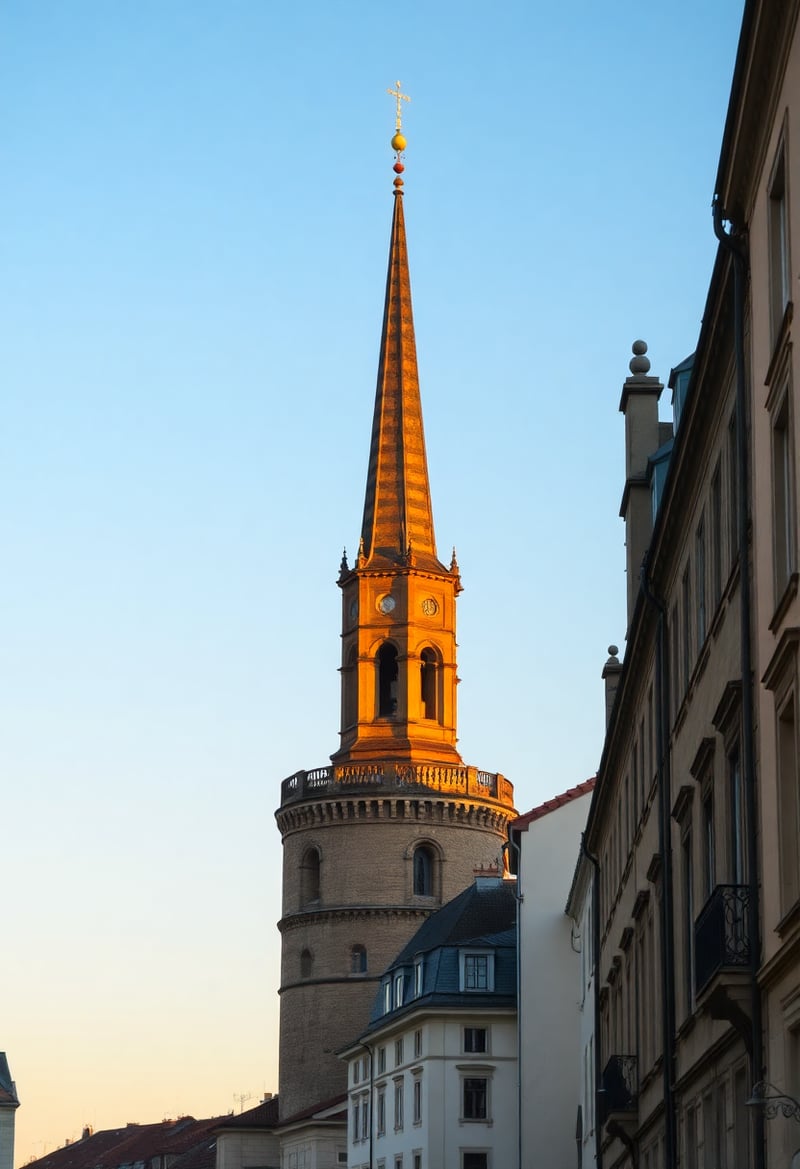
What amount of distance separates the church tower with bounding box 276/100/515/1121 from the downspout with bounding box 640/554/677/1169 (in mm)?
63827

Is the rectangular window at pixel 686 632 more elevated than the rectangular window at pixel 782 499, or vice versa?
the rectangular window at pixel 686 632

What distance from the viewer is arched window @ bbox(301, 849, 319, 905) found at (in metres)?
95.5

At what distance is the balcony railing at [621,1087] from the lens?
111ft

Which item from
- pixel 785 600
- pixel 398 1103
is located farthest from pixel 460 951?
pixel 785 600

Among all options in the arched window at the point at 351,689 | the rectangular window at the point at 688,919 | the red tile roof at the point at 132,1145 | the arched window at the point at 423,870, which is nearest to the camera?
the rectangular window at the point at 688,919

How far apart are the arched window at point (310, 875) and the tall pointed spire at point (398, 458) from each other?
1398 centimetres

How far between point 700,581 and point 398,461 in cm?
7838

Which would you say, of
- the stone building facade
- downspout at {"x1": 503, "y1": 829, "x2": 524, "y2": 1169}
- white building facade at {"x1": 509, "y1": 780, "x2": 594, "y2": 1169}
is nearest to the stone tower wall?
downspout at {"x1": 503, "y1": 829, "x2": 524, "y2": 1169}

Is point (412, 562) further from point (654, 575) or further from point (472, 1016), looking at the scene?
point (654, 575)

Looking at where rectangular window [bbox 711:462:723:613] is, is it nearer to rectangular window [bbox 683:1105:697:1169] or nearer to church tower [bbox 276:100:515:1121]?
rectangular window [bbox 683:1105:697:1169]

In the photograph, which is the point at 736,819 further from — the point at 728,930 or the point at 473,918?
the point at 473,918

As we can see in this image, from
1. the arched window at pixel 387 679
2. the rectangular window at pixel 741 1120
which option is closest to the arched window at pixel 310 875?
the arched window at pixel 387 679

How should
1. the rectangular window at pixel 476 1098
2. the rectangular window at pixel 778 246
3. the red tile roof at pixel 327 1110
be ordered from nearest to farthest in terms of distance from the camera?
the rectangular window at pixel 778 246
the rectangular window at pixel 476 1098
the red tile roof at pixel 327 1110

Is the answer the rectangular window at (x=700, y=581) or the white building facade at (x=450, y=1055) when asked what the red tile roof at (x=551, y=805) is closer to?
the white building facade at (x=450, y=1055)
